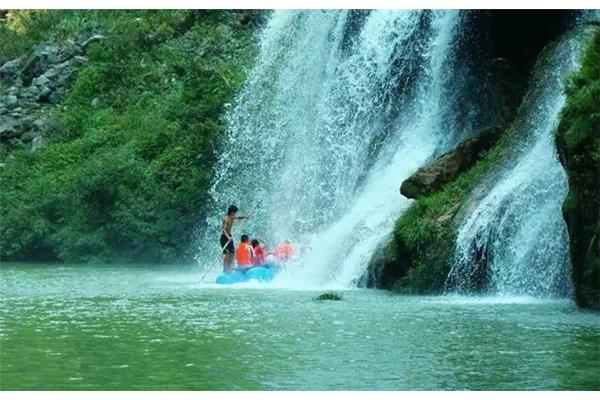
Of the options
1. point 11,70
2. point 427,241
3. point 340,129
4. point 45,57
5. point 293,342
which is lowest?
point 293,342

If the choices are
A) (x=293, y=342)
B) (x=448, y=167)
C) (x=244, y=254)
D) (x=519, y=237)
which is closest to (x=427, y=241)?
(x=519, y=237)

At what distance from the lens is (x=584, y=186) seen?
12.9m

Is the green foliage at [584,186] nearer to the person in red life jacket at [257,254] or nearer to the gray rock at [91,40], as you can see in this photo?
the person in red life jacket at [257,254]

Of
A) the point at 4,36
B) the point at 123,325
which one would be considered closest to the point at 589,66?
the point at 123,325

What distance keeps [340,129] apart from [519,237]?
797 cm

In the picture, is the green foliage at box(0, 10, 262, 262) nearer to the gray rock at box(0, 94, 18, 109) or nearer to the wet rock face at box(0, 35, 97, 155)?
the wet rock face at box(0, 35, 97, 155)

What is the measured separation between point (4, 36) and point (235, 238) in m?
18.2

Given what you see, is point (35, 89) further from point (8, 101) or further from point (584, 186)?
point (584, 186)

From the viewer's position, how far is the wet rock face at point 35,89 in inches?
1325

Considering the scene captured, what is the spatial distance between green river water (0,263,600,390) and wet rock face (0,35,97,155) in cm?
1872

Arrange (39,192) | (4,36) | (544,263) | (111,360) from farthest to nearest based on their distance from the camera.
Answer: (4,36) < (39,192) < (544,263) < (111,360)

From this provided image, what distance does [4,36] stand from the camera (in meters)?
39.3
